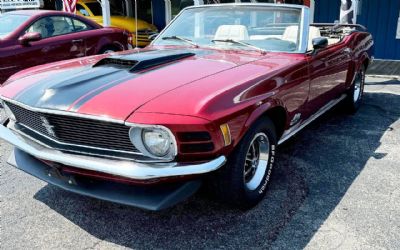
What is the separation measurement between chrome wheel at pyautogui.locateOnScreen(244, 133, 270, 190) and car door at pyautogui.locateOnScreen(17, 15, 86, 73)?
193 inches

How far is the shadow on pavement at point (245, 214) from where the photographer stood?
2717 mm

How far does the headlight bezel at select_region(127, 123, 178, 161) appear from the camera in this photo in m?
2.29

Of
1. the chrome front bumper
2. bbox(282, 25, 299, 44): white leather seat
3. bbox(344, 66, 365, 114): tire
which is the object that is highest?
bbox(282, 25, 299, 44): white leather seat

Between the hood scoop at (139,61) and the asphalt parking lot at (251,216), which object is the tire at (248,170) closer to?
the asphalt parking lot at (251,216)

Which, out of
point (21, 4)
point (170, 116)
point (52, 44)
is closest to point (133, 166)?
point (170, 116)

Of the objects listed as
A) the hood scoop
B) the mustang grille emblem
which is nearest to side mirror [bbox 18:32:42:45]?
the hood scoop

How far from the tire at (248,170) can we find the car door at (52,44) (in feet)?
16.1

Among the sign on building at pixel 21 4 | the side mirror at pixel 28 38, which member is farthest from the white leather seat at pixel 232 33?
the sign on building at pixel 21 4

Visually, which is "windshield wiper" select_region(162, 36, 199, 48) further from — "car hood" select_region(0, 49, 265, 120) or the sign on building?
the sign on building

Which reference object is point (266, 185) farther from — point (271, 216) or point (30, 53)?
point (30, 53)

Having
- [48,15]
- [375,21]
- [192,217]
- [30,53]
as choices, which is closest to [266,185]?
[192,217]

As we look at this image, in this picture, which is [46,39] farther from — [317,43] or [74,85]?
[317,43]

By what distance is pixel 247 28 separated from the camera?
3.88m

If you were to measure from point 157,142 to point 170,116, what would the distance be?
191mm
